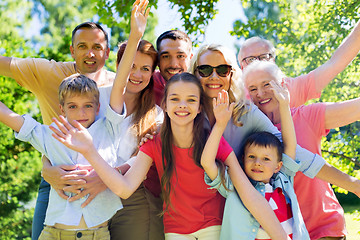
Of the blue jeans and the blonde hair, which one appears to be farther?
the blue jeans

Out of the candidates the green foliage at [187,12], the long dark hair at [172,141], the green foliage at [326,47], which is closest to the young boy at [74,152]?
the long dark hair at [172,141]

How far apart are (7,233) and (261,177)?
223 inches

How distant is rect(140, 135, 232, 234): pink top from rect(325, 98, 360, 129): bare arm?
0.82 meters

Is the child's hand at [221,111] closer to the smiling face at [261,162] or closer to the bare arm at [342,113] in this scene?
the smiling face at [261,162]

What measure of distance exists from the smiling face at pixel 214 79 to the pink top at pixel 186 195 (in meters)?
0.43

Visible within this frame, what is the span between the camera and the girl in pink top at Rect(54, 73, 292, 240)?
236 centimetres

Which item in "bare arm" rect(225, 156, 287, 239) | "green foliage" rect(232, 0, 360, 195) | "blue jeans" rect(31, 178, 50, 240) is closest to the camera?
"bare arm" rect(225, 156, 287, 239)

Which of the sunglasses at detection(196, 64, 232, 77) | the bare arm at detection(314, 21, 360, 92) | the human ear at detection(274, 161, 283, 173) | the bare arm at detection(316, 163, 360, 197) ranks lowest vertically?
the bare arm at detection(316, 163, 360, 197)

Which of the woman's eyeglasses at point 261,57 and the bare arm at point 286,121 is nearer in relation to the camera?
the bare arm at point 286,121

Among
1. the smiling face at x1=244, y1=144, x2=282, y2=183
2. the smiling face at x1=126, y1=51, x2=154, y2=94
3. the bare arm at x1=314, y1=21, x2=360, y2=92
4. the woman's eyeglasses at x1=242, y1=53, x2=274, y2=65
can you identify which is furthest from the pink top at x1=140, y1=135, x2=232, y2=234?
the woman's eyeglasses at x1=242, y1=53, x2=274, y2=65

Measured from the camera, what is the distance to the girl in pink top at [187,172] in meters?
2.36

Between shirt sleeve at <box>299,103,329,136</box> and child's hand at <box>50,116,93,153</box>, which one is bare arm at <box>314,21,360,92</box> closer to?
shirt sleeve at <box>299,103,329,136</box>

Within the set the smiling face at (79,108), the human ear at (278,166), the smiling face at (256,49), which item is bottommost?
the human ear at (278,166)

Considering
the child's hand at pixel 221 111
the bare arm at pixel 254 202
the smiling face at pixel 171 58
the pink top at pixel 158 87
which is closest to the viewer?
the child's hand at pixel 221 111
